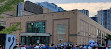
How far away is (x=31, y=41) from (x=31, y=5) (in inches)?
976

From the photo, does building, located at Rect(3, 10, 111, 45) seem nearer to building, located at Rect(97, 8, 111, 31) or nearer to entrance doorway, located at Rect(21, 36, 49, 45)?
entrance doorway, located at Rect(21, 36, 49, 45)

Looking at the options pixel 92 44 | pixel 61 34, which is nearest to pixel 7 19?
pixel 61 34

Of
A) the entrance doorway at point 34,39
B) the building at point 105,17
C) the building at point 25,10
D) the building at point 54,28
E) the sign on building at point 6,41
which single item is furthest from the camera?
the building at point 105,17

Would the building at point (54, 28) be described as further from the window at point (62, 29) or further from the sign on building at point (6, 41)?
the sign on building at point (6, 41)

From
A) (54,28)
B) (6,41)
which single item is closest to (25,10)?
(54,28)

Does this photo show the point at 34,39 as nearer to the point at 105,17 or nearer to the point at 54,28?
the point at 54,28

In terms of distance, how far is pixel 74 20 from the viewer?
37.2 metres

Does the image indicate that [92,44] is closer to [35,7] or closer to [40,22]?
[40,22]

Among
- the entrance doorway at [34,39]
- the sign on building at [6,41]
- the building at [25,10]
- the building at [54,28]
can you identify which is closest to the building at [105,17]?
the building at [25,10]

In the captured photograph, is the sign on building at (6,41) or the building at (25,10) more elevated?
the building at (25,10)

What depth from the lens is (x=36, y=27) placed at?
43.8 m

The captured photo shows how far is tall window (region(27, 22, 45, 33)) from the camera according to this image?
140ft

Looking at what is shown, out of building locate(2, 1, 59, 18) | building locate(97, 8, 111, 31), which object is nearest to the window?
building locate(2, 1, 59, 18)

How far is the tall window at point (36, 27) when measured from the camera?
4264 centimetres
